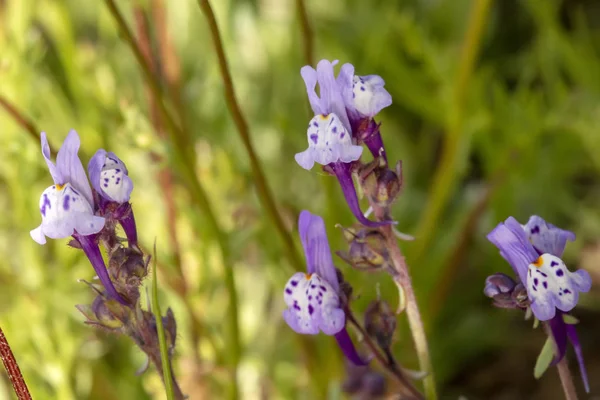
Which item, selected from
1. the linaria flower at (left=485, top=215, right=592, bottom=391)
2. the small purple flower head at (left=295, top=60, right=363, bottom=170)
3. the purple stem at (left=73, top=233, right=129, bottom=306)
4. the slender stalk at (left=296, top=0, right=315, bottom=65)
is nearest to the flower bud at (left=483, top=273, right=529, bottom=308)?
the linaria flower at (left=485, top=215, right=592, bottom=391)

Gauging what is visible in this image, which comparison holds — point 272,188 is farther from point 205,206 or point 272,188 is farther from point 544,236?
point 544,236

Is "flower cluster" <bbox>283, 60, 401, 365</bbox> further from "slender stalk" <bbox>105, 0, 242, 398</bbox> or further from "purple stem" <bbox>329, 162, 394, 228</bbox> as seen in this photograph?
"slender stalk" <bbox>105, 0, 242, 398</bbox>

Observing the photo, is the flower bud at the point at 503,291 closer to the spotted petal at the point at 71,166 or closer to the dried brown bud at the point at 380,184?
the dried brown bud at the point at 380,184

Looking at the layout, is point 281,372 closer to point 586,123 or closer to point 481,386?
point 481,386

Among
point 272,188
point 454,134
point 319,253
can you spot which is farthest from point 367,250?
point 272,188

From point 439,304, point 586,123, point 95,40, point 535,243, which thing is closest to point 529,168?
point 586,123

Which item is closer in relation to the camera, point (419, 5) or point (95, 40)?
point (419, 5)
